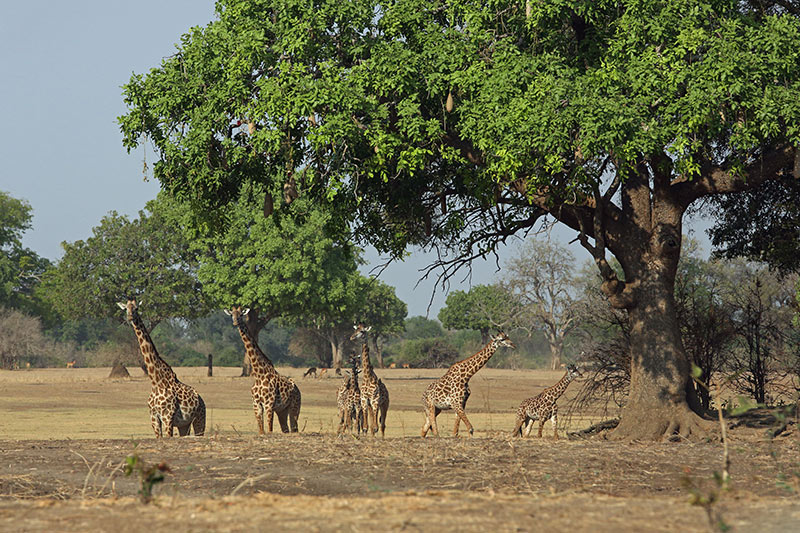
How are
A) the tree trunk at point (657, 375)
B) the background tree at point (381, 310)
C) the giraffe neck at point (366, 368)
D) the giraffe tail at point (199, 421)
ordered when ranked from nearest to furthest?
1. the tree trunk at point (657, 375)
2. the giraffe tail at point (199, 421)
3. the giraffe neck at point (366, 368)
4. the background tree at point (381, 310)

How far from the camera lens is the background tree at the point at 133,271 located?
61.7 m

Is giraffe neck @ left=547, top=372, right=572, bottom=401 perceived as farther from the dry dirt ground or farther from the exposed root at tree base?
the exposed root at tree base

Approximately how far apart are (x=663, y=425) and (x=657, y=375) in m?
0.85

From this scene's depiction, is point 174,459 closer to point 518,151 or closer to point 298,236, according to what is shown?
point 518,151

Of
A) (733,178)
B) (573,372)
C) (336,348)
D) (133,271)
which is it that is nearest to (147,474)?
(733,178)

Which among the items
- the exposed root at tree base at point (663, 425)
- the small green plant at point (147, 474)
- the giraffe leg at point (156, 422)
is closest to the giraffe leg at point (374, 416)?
the giraffe leg at point (156, 422)

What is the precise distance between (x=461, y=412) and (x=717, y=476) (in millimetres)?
11293

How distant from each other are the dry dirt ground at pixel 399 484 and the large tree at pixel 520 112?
3151 millimetres

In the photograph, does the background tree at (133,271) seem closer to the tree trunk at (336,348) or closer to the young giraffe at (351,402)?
the tree trunk at (336,348)

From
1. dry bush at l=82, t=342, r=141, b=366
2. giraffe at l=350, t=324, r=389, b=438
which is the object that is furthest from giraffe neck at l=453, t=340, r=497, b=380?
dry bush at l=82, t=342, r=141, b=366

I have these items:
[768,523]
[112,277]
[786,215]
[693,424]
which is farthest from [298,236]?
[768,523]

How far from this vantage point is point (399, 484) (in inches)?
437

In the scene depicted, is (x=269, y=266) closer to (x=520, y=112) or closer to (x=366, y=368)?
(x=366, y=368)

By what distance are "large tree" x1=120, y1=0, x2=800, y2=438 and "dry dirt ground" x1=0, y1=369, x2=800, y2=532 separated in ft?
10.3
